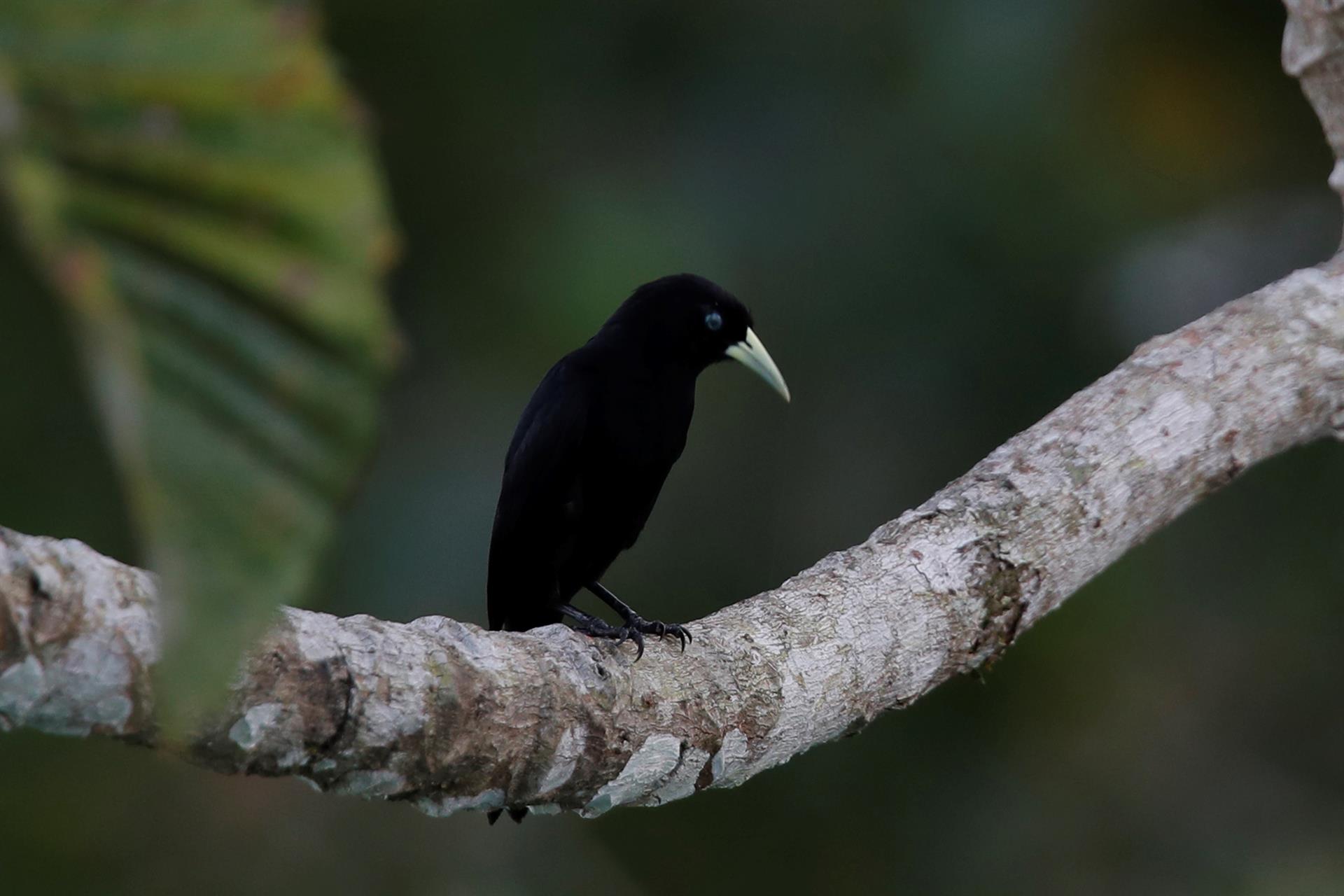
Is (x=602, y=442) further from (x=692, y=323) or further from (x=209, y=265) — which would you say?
(x=209, y=265)

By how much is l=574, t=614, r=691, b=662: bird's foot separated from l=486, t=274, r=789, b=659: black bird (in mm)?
30

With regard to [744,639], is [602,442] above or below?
above

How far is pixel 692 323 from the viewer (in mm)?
3766

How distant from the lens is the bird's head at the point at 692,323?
373 cm

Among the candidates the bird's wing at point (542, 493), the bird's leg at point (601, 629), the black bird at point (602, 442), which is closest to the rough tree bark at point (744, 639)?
the bird's leg at point (601, 629)

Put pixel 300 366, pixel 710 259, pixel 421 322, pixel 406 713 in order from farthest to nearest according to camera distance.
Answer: pixel 421 322
pixel 710 259
pixel 406 713
pixel 300 366

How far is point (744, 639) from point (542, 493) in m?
1.14

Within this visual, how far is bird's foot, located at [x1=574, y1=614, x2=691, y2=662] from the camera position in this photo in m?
2.56

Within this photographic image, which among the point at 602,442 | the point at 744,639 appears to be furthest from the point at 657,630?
the point at 602,442

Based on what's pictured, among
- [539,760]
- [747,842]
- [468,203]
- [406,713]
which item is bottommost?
[747,842]

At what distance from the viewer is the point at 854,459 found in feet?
25.4

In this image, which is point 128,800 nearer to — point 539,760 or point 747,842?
point 747,842

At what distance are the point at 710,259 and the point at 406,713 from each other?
224 inches

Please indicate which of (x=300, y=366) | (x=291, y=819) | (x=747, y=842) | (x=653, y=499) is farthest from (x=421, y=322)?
(x=300, y=366)
